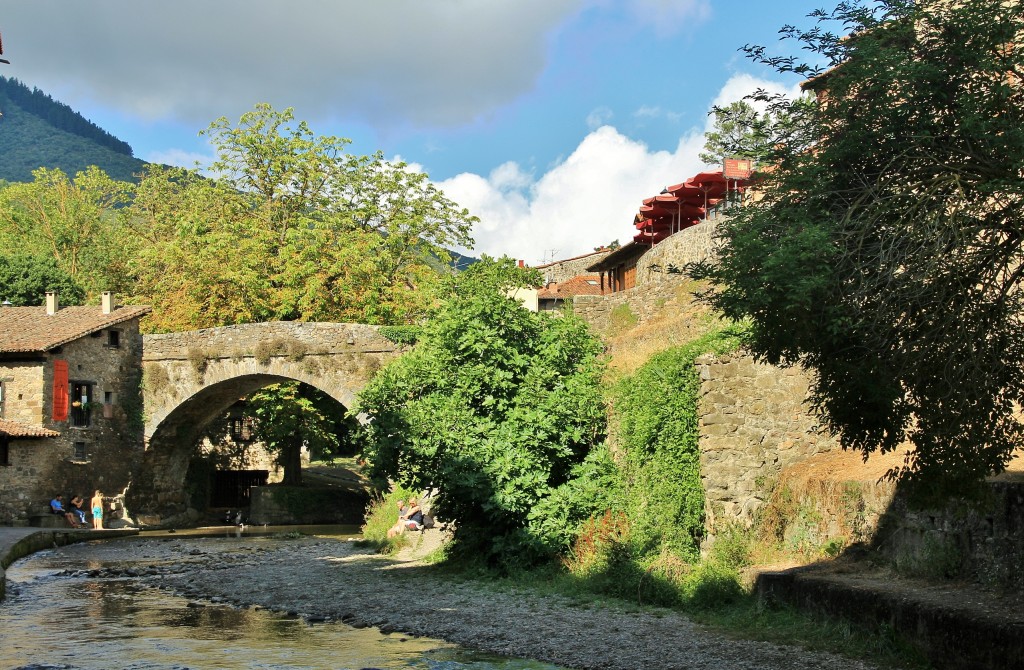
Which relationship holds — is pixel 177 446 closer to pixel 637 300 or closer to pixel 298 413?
pixel 298 413

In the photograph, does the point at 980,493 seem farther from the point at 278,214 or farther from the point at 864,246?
the point at 278,214

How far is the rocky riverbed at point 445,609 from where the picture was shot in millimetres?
11117

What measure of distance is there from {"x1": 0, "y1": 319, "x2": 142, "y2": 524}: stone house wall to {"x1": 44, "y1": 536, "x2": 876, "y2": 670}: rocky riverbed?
8.35m

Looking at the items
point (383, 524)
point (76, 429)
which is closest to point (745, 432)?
point (383, 524)

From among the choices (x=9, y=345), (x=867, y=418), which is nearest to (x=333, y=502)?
(x=9, y=345)

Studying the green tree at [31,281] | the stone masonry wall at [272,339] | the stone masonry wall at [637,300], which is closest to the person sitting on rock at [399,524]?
the stone masonry wall at [637,300]

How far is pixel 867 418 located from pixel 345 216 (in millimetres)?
30407

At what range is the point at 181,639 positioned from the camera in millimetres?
13352

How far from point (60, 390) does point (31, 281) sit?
12347 millimetres

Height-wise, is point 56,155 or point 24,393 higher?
point 56,155

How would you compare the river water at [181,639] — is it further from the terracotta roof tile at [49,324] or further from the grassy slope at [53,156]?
the grassy slope at [53,156]

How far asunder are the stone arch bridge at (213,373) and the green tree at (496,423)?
36.3ft

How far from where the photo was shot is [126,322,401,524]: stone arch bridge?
3123 centimetres

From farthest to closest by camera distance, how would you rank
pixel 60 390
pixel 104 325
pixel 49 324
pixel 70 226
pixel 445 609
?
pixel 70 226
pixel 49 324
pixel 104 325
pixel 60 390
pixel 445 609
